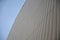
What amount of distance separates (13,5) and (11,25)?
215 millimetres

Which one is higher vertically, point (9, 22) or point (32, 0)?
point (32, 0)

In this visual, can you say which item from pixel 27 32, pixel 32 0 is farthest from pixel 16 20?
pixel 32 0

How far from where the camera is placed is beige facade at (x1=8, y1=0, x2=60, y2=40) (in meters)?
1.07

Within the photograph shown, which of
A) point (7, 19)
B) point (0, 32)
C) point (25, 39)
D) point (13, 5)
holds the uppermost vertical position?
point (13, 5)

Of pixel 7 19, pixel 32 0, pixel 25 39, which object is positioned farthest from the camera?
pixel 32 0

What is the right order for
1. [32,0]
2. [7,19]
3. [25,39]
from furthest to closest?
[32,0]
[25,39]
[7,19]

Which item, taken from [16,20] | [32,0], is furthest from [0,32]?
[32,0]

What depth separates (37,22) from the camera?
1175mm

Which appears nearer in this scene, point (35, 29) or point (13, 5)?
point (13, 5)

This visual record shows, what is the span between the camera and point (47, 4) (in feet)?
4.20

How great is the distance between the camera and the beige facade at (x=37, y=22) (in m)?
1.07

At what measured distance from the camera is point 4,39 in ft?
3.18

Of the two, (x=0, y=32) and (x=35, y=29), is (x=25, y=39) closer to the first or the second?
Result: (x=35, y=29)

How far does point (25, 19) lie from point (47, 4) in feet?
1.27
